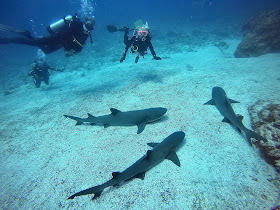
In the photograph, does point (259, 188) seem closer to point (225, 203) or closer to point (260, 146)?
point (225, 203)

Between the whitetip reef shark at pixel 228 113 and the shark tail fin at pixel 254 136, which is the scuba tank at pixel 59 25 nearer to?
the whitetip reef shark at pixel 228 113

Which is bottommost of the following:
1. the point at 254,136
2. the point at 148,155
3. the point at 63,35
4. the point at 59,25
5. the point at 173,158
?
the point at 173,158

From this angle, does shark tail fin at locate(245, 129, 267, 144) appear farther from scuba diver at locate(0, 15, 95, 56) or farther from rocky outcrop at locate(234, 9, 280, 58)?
rocky outcrop at locate(234, 9, 280, 58)

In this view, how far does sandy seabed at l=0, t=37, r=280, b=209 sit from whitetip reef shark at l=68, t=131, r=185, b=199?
0.70 feet

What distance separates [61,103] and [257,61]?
44.8 feet

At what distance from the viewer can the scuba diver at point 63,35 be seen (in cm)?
743

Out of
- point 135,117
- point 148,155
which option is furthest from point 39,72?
point 148,155

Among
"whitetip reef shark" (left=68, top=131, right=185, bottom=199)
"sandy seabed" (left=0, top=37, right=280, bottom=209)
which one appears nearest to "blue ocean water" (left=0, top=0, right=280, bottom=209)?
"sandy seabed" (left=0, top=37, right=280, bottom=209)

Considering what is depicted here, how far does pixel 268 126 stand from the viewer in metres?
4.13

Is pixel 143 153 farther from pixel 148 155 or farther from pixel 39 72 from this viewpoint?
pixel 39 72

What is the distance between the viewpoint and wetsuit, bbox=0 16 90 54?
760cm

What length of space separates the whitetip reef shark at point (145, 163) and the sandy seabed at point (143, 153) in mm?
215

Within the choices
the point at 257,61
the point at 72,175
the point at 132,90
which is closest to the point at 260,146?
the point at 72,175

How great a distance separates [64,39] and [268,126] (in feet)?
32.0
